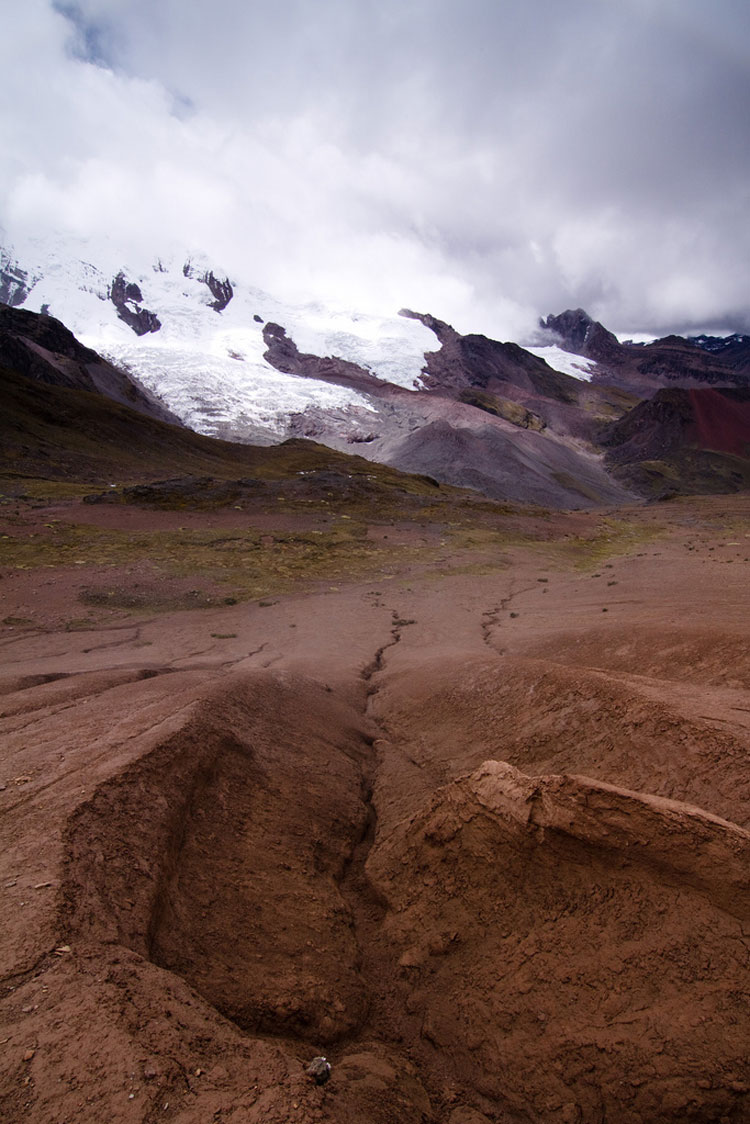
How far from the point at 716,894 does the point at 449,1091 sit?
1.81 metres

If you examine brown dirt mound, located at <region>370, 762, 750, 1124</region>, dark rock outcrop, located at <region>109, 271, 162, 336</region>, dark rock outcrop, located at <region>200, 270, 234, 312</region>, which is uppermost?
dark rock outcrop, located at <region>200, 270, 234, 312</region>

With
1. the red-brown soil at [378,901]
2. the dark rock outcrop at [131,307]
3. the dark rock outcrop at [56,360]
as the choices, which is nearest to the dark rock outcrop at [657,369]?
the dark rock outcrop at [131,307]

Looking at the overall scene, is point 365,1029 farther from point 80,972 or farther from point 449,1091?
point 80,972

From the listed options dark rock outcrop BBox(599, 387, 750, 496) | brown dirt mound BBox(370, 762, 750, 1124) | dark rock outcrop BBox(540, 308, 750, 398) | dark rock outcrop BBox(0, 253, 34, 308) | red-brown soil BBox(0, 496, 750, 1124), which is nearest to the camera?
red-brown soil BBox(0, 496, 750, 1124)

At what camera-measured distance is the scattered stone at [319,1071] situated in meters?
2.72

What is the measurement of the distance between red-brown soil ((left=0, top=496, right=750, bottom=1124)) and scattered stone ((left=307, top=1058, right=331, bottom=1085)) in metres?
0.05

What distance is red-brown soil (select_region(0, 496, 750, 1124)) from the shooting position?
8.74ft

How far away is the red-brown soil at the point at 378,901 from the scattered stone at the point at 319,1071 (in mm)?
49

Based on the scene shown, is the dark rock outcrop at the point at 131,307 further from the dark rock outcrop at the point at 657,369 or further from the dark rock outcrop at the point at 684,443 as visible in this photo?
the dark rock outcrop at the point at 657,369

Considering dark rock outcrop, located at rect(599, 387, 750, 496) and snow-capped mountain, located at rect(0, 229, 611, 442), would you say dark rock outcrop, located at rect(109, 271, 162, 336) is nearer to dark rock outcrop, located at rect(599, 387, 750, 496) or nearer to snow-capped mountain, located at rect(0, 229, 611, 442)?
snow-capped mountain, located at rect(0, 229, 611, 442)

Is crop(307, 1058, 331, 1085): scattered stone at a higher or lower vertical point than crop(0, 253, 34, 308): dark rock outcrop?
lower

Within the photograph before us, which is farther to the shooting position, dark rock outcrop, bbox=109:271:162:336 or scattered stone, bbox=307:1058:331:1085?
dark rock outcrop, bbox=109:271:162:336

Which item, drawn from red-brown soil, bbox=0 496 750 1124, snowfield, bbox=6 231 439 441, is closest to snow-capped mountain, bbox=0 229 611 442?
snowfield, bbox=6 231 439 441

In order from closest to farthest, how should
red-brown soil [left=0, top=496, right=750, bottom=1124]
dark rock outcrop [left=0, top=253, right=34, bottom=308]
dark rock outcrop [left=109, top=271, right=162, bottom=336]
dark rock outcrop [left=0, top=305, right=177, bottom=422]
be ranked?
red-brown soil [left=0, top=496, right=750, bottom=1124], dark rock outcrop [left=0, top=305, right=177, bottom=422], dark rock outcrop [left=109, top=271, right=162, bottom=336], dark rock outcrop [left=0, top=253, right=34, bottom=308]
